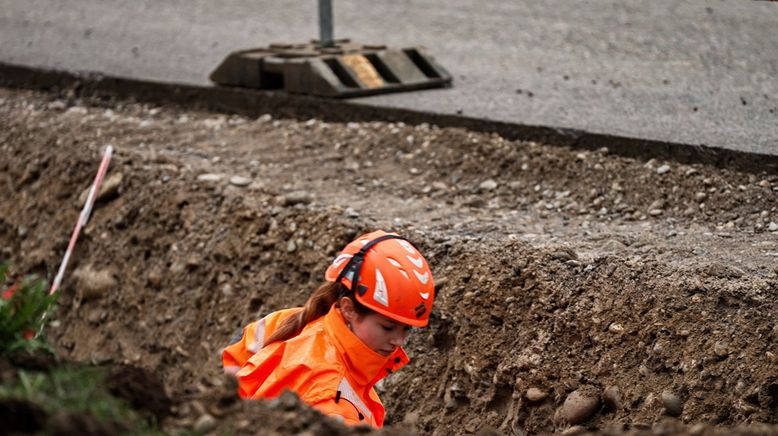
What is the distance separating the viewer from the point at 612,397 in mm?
5422

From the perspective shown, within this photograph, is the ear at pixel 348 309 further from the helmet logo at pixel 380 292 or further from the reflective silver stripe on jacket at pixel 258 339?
the reflective silver stripe on jacket at pixel 258 339

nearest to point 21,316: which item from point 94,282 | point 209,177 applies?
point 209,177

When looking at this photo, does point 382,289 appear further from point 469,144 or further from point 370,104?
point 370,104

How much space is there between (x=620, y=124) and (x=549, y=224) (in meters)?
1.33

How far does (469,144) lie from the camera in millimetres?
7844

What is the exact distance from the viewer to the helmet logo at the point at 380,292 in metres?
4.55

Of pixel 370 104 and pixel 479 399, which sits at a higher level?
pixel 370 104

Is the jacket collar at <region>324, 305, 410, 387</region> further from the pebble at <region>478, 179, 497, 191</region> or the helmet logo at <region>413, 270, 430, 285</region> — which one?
the pebble at <region>478, 179, 497, 191</region>

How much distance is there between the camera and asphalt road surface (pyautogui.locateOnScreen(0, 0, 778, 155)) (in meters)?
8.13

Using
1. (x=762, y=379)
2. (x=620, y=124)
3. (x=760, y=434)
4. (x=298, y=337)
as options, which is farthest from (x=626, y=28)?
(x=760, y=434)

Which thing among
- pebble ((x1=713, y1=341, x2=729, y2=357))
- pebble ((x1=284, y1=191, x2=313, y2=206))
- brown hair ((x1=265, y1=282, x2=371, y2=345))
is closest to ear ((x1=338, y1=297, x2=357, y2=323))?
brown hair ((x1=265, y1=282, x2=371, y2=345))

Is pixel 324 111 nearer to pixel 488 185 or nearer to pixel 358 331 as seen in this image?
pixel 488 185

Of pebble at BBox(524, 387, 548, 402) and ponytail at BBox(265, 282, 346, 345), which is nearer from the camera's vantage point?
ponytail at BBox(265, 282, 346, 345)

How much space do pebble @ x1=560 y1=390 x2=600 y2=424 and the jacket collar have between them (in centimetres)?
126
